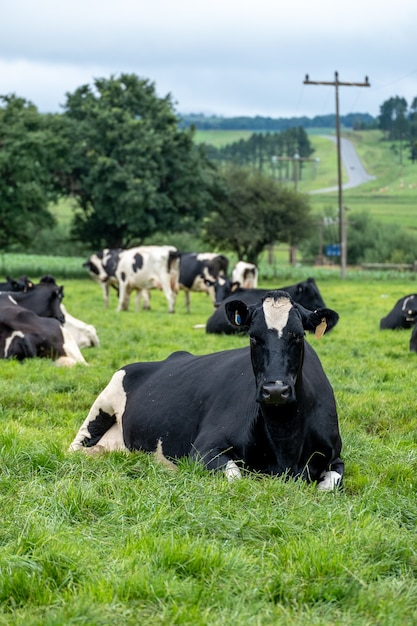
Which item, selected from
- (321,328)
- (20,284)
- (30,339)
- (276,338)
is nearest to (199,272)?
(20,284)

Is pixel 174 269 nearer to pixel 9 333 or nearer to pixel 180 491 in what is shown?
pixel 9 333

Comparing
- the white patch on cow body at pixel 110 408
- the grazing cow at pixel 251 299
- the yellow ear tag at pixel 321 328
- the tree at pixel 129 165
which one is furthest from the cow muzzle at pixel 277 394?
the tree at pixel 129 165

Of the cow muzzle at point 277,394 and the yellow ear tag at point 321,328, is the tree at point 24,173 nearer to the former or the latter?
the yellow ear tag at point 321,328

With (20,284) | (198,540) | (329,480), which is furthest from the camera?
(20,284)

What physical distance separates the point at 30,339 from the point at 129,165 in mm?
33849

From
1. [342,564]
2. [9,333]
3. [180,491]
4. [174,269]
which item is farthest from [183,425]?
[174,269]

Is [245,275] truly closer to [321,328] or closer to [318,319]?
[321,328]

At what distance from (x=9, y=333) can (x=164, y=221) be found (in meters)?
34.6

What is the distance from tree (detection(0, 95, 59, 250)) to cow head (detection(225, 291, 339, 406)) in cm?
3760

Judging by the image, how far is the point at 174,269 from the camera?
27.5 metres

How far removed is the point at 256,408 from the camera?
6.21 m

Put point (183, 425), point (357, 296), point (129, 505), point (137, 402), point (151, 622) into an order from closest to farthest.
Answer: point (151, 622)
point (129, 505)
point (183, 425)
point (137, 402)
point (357, 296)

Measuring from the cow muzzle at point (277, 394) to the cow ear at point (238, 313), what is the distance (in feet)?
2.68

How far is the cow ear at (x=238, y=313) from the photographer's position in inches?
252
